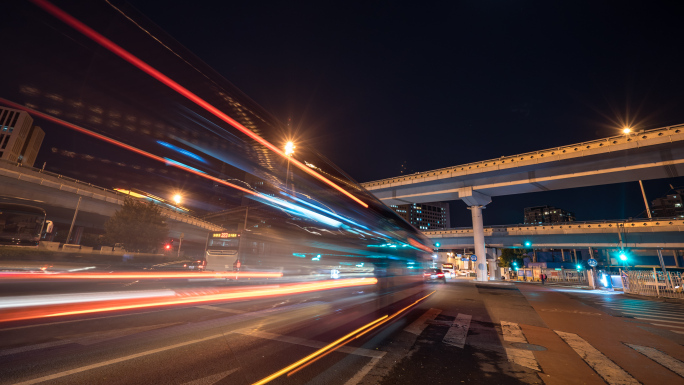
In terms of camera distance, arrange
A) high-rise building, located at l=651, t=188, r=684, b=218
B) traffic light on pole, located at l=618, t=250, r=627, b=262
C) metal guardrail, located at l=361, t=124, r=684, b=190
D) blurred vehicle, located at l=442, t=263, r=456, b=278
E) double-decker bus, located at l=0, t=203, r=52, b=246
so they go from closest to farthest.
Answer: double-decker bus, located at l=0, t=203, r=52, b=246 → metal guardrail, located at l=361, t=124, r=684, b=190 → traffic light on pole, located at l=618, t=250, r=627, b=262 → blurred vehicle, located at l=442, t=263, r=456, b=278 → high-rise building, located at l=651, t=188, r=684, b=218

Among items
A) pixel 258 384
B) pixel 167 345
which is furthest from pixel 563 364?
pixel 167 345

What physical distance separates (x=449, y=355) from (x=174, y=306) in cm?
A: 921

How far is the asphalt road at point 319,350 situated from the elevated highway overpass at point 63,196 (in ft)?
38.0

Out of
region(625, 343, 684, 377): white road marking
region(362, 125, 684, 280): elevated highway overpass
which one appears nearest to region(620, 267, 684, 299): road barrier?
region(362, 125, 684, 280): elevated highway overpass

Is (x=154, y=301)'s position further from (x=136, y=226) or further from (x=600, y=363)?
(x=136, y=226)

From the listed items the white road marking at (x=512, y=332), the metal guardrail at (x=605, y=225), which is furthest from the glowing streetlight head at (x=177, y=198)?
the metal guardrail at (x=605, y=225)

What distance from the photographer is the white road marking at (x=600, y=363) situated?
442cm

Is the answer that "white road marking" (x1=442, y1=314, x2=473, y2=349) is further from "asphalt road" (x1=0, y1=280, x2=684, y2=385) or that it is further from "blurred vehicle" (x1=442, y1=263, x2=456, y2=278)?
"blurred vehicle" (x1=442, y1=263, x2=456, y2=278)

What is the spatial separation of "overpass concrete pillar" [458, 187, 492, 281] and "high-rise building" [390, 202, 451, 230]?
394 ft

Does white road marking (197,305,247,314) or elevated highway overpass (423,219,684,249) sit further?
elevated highway overpass (423,219,684,249)

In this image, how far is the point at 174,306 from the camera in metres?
9.73

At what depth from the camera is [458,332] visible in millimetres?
7348

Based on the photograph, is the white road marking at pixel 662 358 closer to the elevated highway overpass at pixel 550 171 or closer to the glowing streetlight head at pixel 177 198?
the elevated highway overpass at pixel 550 171

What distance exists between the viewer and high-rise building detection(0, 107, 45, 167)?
247 ft
